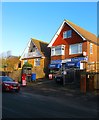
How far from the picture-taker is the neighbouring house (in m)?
46.6

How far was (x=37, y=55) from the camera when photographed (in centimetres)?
4775

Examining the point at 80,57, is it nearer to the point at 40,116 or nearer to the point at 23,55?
the point at 23,55

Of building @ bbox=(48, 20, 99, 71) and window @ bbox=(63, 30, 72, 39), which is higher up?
window @ bbox=(63, 30, 72, 39)

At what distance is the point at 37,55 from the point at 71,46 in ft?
26.4

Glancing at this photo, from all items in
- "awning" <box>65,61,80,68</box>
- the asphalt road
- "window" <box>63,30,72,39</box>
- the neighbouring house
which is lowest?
the asphalt road

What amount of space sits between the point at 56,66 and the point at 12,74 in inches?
288

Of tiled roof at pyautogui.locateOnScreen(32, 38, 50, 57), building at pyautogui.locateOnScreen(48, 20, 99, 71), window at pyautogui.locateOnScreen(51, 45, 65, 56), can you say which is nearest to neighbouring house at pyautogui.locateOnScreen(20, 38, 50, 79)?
tiled roof at pyautogui.locateOnScreen(32, 38, 50, 57)

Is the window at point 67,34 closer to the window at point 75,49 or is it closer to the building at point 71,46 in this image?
the building at point 71,46

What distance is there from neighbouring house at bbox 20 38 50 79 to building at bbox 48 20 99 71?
240cm

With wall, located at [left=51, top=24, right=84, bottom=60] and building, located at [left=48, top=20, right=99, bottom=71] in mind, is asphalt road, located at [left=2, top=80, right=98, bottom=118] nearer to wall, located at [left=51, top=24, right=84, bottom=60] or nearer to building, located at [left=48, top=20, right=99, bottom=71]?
building, located at [left=48, top=20, right=99, bottom=71]

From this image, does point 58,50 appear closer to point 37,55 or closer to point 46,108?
point 37,55

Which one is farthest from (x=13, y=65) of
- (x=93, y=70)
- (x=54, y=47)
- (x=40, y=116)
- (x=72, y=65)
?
(x=40, y=116)

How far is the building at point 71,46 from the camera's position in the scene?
39750 mm

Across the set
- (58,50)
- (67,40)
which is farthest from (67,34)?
(58,50)
